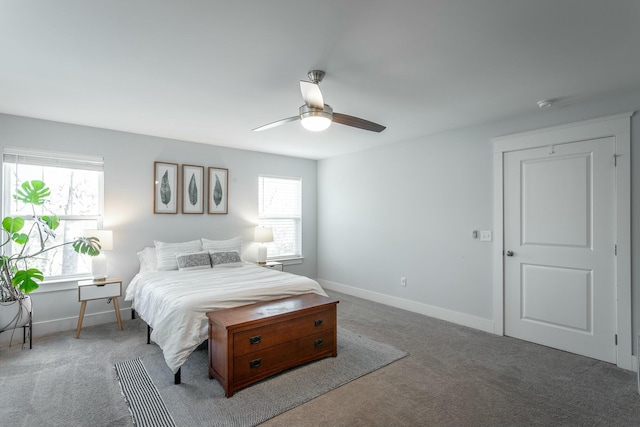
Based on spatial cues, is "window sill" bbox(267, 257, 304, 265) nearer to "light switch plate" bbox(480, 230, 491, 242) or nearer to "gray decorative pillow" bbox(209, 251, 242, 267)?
"gray decorative pillow" bbox(209, 251, 242, 267)

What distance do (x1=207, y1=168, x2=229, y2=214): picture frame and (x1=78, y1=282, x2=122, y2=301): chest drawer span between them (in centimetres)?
164

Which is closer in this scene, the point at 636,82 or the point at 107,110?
the point at 636,82

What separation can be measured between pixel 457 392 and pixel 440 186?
2.57m

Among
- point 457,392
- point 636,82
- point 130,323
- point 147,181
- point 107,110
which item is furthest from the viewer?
point 147,181

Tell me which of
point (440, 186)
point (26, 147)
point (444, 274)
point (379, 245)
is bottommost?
point (444, 274)

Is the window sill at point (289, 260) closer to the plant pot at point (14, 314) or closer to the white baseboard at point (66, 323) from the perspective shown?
the white baseboard at point (66, 323)

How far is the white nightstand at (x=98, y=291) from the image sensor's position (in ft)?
11.6

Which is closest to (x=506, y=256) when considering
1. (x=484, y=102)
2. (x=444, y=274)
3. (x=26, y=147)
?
(x=444, y=274)

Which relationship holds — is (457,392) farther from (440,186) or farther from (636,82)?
(636,82)

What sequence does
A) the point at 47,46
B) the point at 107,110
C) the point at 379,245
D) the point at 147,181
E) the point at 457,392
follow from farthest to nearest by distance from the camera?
the point at 379,245 < the point at 147,181 < the point at 107,110 < the point at 457,392 < the point at 47,46

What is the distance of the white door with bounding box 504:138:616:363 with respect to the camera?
2977mm

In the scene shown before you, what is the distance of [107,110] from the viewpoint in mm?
3352

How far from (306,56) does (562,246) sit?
3.13 metres

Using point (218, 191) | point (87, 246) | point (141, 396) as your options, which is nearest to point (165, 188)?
point (218, 191)
